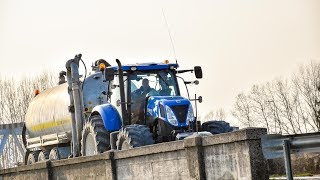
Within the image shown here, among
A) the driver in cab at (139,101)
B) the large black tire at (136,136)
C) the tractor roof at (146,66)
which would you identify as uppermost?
the tractor roof at (146,66)

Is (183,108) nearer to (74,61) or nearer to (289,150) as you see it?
(74,61)

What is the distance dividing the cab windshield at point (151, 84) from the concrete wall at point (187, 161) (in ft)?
7.26

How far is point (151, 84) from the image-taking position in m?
19.2

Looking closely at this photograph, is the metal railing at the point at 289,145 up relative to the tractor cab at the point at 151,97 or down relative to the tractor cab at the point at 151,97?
down

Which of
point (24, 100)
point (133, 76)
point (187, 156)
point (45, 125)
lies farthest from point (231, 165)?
point (24, 100)

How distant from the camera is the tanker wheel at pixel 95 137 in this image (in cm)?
1962

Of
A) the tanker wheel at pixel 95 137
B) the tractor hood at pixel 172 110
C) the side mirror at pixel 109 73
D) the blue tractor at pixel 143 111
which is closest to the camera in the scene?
the blue tractor at pixel 143 111

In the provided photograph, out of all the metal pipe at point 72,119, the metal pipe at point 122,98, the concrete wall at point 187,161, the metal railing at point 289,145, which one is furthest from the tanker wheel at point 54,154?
the metal railing at point 289,145

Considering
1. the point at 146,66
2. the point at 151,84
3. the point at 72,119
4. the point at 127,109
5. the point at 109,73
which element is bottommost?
the point at 127,109

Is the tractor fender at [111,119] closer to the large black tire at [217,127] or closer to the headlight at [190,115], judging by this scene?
the headlight at [190,115]

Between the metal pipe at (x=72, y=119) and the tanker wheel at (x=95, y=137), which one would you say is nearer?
the tanker wheel at (x=95, y=137)

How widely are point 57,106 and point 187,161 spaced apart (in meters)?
11.6

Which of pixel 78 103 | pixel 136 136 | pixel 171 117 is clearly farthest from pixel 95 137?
pixel 78 103

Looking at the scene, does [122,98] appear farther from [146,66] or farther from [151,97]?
[146,66]
